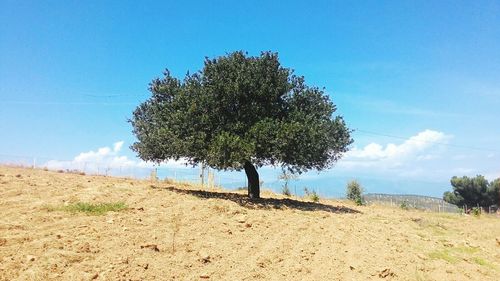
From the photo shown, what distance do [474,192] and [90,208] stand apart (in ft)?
312

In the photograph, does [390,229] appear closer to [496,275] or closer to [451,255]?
[451,255]

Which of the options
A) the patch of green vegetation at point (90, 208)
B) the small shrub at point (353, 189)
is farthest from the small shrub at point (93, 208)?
the small shrub at point (353, 189)

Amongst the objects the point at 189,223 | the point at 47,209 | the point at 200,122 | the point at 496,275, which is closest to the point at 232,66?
the point at 200,122

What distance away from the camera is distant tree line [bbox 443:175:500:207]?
90.0 meters

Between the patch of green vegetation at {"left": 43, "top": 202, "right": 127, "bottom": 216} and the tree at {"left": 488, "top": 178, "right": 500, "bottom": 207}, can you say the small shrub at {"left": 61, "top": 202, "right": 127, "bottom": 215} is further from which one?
the tree at {"left": 488, "top": 178, "right": 500, "bottom": 207}

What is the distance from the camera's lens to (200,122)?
26000mm

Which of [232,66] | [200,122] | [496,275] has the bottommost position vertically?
[496,275]

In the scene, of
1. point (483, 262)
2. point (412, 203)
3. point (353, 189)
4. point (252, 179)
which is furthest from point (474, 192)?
point (483, 262)

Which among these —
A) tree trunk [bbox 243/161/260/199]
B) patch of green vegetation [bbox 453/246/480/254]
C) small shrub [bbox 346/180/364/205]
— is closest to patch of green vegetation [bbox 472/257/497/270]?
patch of green vegetation [bbox 453/246/480/254]

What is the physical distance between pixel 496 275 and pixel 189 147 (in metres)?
16.8

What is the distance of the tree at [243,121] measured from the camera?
80.4 feet

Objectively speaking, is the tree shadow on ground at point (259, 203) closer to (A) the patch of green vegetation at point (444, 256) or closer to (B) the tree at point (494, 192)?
(A) the patch of green vegetation at point (444, 256)

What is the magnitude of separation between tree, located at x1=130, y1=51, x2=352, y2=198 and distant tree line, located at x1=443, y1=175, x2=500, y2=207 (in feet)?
249

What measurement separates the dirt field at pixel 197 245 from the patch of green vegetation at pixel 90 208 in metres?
0.30
